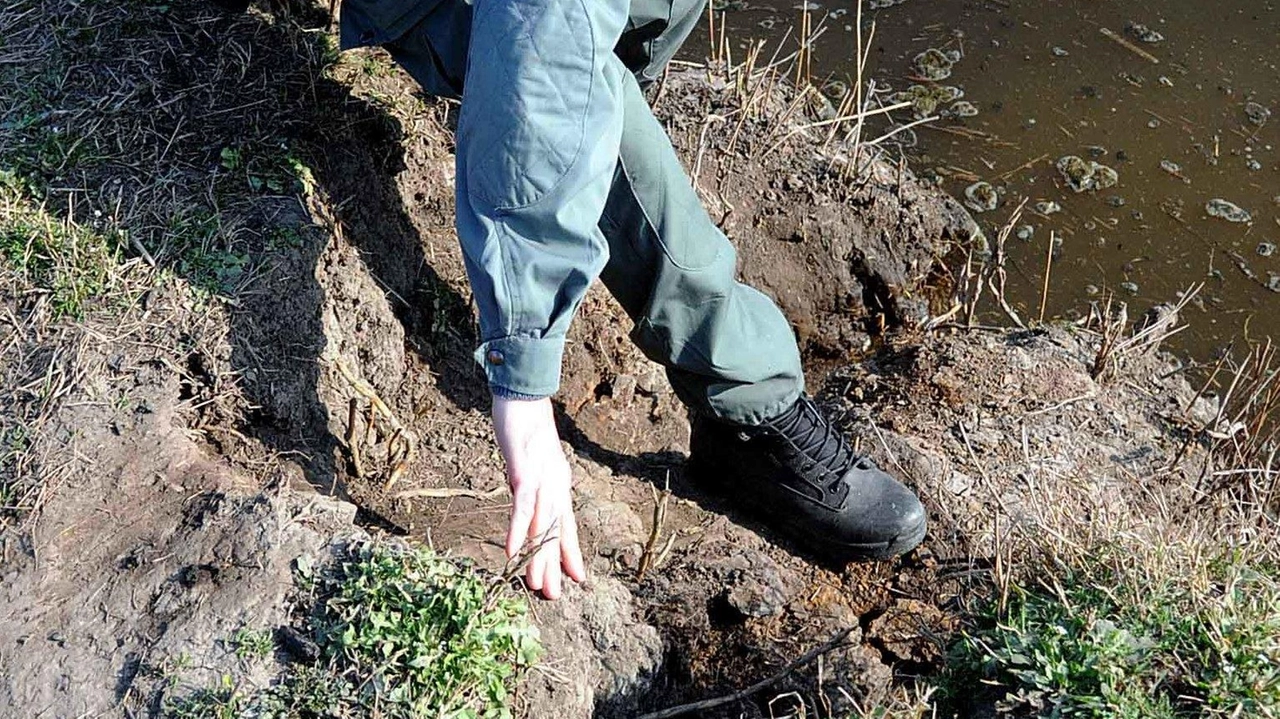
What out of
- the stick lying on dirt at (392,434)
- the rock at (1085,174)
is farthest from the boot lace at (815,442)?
the rock at (1085,174)

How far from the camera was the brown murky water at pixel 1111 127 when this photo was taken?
362cm

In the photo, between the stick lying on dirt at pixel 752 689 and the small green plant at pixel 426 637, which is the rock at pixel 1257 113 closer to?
the stick lying on dirt at pixel 752 689

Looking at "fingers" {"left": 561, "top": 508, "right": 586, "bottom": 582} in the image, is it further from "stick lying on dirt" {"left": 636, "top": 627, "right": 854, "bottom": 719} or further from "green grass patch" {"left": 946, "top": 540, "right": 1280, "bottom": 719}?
"green grass patch" {"left": 946, "top": 540, "right": 1280, "bottom": 719}

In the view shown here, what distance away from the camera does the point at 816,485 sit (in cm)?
266

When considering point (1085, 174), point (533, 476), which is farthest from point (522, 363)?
point (1085, 174)

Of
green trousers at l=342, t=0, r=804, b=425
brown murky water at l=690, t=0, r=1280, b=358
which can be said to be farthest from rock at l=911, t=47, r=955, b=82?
green trousers at l=342, t=0, r=804, b=425

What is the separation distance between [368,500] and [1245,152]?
3.07 m

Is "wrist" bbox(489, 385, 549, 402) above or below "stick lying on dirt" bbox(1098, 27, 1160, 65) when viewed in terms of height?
above

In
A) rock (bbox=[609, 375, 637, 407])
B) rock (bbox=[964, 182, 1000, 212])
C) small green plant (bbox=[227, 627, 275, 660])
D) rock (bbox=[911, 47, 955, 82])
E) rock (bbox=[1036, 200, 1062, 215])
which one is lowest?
rock (bbox=[609, 375, 637, 407])

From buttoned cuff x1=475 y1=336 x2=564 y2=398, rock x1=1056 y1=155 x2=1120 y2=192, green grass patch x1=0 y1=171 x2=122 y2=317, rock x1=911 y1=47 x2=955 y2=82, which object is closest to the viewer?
buttoned cuff x1=475 y1=336 x2=564 y2=398

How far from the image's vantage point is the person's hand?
1.93m

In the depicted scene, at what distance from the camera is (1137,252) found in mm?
3678

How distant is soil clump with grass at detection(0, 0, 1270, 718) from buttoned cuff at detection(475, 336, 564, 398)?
34cm

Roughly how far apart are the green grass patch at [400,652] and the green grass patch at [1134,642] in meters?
0.74
